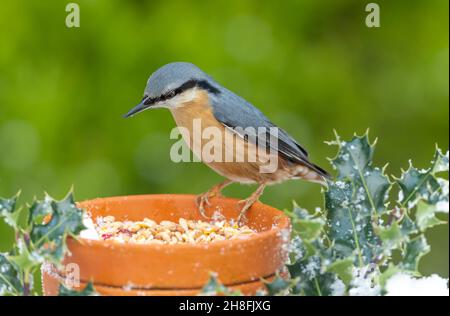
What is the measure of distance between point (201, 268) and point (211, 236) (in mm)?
365

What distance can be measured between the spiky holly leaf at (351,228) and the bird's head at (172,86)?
75 centimetres

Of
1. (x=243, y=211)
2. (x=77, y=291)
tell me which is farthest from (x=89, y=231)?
(x=243, y=211)

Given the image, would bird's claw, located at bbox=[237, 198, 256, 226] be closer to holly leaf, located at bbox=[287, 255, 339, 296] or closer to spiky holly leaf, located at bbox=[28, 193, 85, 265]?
holly leaf, located at bbox=[287, 255, 339, 296]

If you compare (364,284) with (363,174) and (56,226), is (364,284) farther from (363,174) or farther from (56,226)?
(56,226)

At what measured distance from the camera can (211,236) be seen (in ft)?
7.10

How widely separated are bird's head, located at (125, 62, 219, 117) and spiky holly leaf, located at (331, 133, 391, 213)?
Result: 2.41ft

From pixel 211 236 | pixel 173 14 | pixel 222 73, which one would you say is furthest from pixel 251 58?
pixel 211 236

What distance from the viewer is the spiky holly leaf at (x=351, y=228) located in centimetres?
190

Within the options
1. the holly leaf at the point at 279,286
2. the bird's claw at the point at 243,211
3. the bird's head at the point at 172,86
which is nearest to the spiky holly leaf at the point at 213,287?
the holly leaf at the point at 279,286

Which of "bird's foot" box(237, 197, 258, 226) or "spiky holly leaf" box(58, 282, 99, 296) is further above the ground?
"bird's foot" box(237, 197, 258, 226)

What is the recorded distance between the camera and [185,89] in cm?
264

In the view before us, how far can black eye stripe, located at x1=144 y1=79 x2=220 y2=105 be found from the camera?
252 centimetres

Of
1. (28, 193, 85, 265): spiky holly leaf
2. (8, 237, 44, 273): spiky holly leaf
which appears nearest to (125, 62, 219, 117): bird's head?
(28, 193, 85, 265): spiky holly leaf

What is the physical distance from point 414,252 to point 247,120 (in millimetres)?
1062
